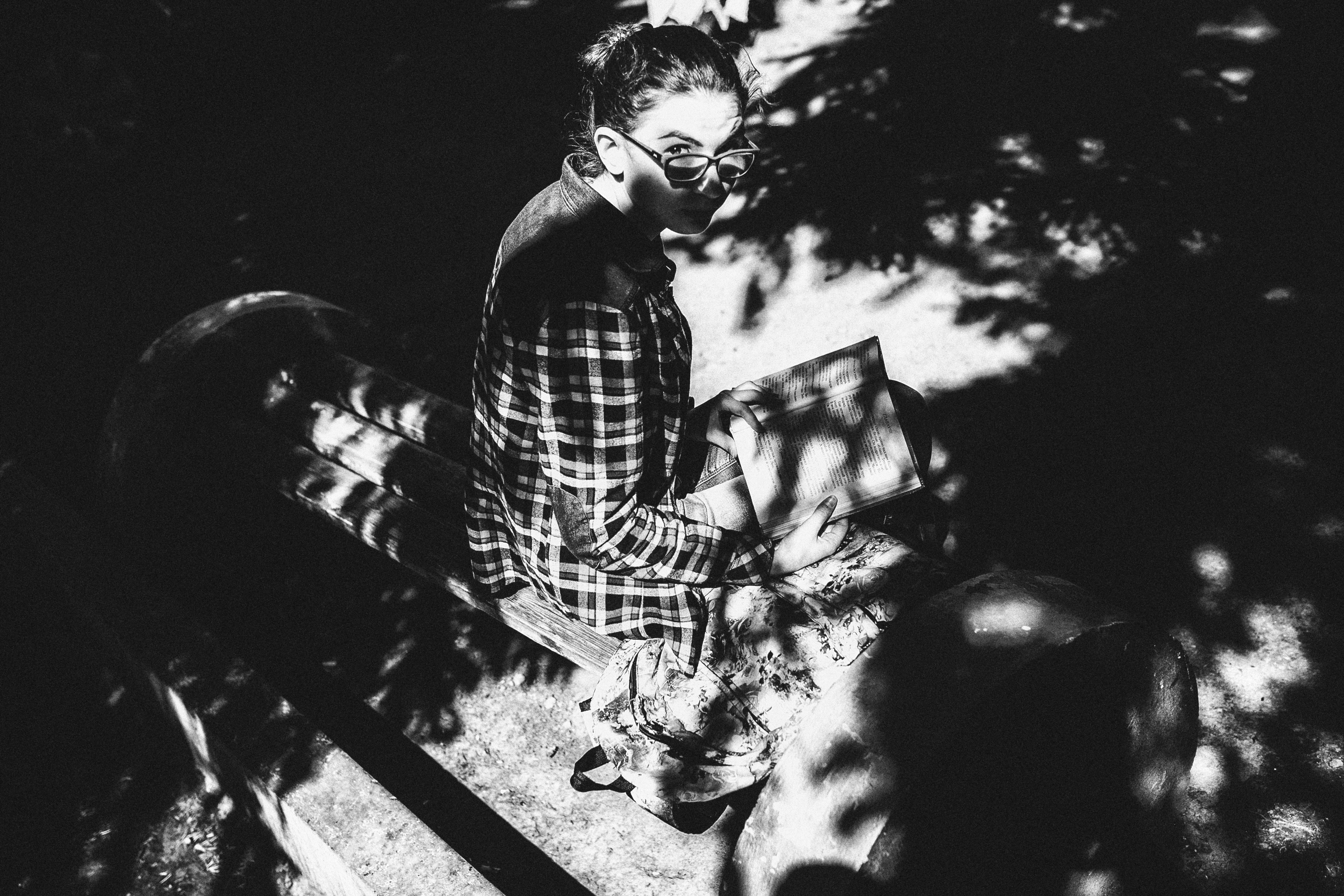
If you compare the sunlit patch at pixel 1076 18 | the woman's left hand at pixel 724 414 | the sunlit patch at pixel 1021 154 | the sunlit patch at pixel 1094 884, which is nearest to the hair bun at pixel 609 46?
the woman's left hand at pixel 724 414

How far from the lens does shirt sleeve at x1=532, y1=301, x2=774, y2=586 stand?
203cm

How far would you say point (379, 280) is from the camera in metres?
5.89

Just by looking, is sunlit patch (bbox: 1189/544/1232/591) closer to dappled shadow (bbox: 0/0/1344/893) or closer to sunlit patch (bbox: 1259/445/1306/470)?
dappled shadow (bbox: 0/0/1344/893)

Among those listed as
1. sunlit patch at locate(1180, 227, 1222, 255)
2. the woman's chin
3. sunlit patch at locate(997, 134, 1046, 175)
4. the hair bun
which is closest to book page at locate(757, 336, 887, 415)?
the woman's chin

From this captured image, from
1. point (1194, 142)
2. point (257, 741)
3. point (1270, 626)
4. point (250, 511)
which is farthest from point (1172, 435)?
point (250, 511)

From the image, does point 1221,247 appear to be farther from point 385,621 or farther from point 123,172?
point 123,172

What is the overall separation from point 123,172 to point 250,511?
A: 4706 mm

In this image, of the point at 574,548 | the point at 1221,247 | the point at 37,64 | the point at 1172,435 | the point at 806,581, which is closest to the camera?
the point at 574,548

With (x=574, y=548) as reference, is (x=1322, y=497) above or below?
below

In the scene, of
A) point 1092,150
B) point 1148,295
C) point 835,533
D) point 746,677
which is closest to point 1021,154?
point 1092,150

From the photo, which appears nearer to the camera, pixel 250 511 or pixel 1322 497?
pixel 1322 497

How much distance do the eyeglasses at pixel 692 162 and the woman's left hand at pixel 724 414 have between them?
0.75 m

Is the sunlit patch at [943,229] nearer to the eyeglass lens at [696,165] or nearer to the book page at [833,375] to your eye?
the book page at [833,375]

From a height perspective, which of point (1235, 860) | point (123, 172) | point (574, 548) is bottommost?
point (1235, 860)
